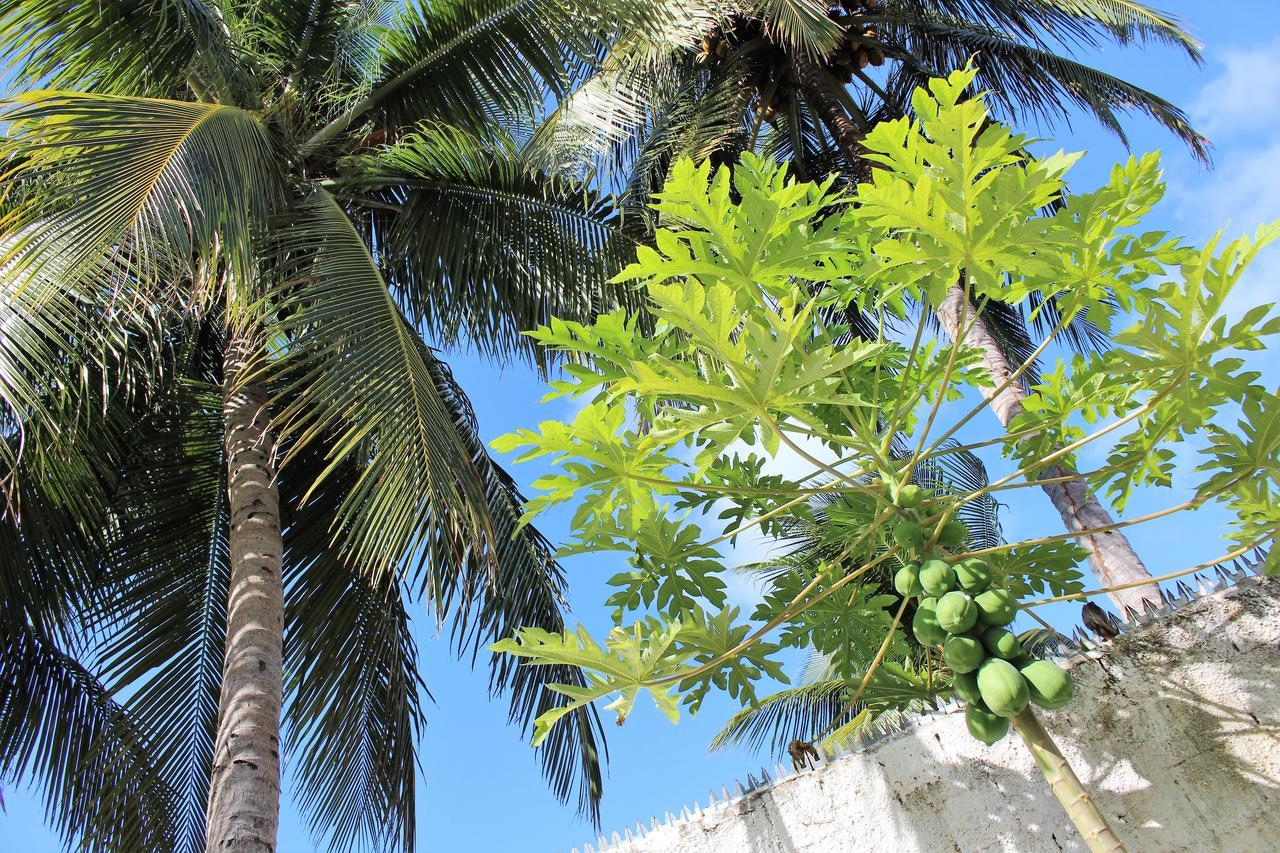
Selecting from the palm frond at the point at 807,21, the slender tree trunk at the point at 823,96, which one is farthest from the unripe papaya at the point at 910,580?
the slender tree trunk at the point at 823,96

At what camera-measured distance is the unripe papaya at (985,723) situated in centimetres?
183

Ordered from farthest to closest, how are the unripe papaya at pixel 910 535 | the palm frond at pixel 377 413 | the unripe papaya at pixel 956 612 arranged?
the palm frond at pixel 377 413, the unripe papaya at pixel 910 535, the unripe papaya at pixel 956 612

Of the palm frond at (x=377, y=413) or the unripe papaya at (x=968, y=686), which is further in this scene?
the palm frond at (x=377, y=413)

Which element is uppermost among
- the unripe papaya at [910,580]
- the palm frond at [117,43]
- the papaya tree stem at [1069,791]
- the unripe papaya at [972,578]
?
the palm frond at [117,43]

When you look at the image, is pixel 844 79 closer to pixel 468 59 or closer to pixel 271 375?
pixel 468 59

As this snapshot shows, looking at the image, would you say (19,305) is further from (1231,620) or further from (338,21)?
→ (1231,620)

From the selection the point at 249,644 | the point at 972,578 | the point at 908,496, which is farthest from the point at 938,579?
the point at 249,644

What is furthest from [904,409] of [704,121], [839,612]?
[704,121]

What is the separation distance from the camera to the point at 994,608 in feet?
5.99

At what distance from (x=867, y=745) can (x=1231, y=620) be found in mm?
1014

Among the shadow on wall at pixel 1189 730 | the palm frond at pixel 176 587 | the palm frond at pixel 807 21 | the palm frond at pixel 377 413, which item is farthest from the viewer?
the palm frond at pixel 807 21

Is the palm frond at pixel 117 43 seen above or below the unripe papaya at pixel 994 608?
above

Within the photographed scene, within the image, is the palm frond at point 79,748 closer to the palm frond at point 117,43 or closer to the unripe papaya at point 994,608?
the palm frond at point 117,43

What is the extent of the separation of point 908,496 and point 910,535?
3.2 inches
